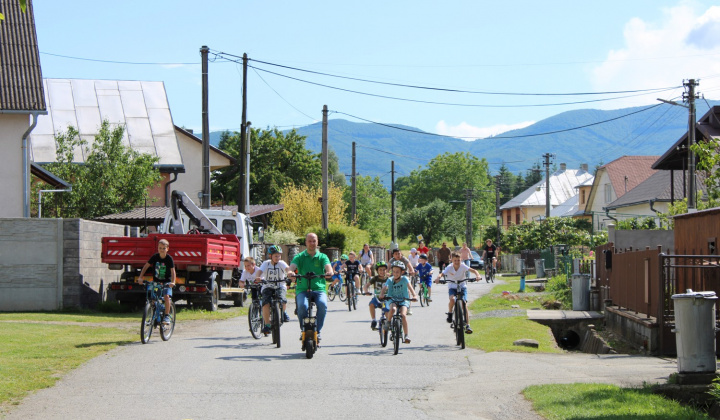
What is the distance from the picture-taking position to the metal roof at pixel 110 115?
1476 inches

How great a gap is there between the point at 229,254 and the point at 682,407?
14791mm

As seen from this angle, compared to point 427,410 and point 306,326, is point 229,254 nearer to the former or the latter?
point 306,326

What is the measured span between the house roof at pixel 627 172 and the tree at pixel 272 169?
23.1 metres

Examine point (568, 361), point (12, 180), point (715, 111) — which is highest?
point (715, 111)

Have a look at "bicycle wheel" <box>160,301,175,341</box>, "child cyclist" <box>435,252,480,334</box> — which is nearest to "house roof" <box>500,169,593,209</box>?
"child cyclist" <box>435,252,480,334</box>

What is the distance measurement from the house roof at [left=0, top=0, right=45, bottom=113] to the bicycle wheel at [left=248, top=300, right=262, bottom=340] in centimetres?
1247

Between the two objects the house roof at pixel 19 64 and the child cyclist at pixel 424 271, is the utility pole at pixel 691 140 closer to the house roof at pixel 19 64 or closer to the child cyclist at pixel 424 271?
the child cyclist at pixel 424 271

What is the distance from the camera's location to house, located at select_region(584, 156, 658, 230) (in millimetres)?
69688

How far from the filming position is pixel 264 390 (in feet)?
33.5

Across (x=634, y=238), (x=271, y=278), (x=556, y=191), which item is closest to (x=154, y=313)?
(x=271, y=278)

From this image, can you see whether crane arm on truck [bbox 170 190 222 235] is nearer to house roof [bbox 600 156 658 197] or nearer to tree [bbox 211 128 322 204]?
tree [bbox 211 128 322 204]

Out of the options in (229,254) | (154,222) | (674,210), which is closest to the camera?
(229,254)

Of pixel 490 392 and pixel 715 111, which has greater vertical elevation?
pixel 715 111

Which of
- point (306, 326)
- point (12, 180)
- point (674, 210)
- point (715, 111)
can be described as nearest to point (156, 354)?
point (306, 326)
